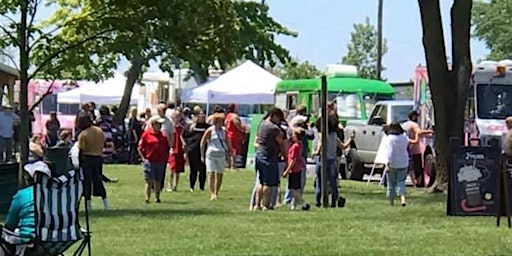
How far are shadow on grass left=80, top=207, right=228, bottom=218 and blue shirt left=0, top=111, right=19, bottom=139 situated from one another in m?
11.9

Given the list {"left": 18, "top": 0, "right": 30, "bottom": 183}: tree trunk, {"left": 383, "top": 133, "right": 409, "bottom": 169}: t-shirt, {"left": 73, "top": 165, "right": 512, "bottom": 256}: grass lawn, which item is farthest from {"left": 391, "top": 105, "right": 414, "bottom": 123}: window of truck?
{"left": 18, "top": 0, "right": 30, "bottom": 183}: tree trunk

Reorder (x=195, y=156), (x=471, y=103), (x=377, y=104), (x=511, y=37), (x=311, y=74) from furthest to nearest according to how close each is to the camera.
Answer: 1. (x=311, y=74)
2. (x=511, y=37)
3. (x=377, y=104)
4. (x=471, y=103)
5. (x=195, y=156)

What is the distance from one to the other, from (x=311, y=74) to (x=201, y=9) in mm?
69201

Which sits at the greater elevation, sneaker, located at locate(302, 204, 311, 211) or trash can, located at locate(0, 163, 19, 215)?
trash can, located at locate(0, 163, 19, 215)

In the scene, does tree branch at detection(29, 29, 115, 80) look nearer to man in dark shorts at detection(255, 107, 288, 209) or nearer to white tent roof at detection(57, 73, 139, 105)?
man in dark shorts at detection(255, 107, 288, 209)

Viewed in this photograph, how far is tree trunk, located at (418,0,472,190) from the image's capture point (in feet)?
76.0

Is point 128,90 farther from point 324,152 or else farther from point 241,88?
point 324,152

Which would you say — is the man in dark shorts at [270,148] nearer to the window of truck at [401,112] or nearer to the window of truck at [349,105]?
the window of truck at [401,112]

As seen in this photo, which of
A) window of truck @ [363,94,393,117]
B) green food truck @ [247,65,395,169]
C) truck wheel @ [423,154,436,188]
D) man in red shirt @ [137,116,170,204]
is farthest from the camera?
window of truck @ [363,94,393,117]

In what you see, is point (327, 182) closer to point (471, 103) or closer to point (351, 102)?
point (471, 103)

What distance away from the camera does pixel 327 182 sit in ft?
64.5

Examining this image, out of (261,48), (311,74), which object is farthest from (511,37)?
(261,48)

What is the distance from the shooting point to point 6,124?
99.0 feet

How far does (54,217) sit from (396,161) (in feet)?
32.8
